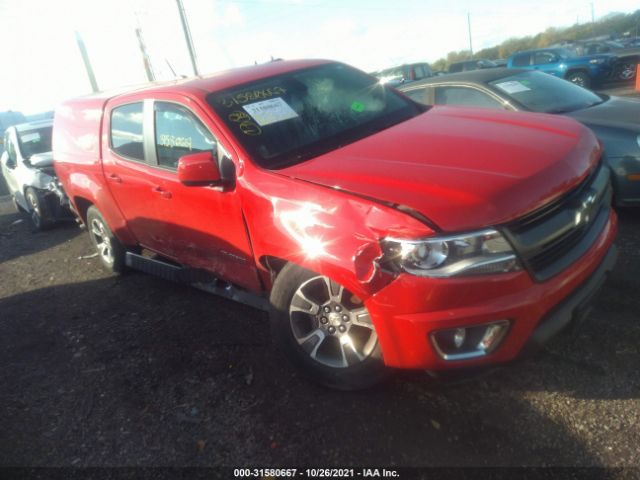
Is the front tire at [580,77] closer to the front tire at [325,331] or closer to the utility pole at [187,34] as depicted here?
the utility pole at [187,34]

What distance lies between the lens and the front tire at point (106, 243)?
463 centimetres

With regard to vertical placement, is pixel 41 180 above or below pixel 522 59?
above

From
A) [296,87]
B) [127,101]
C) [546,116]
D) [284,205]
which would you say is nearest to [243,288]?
[284,205]

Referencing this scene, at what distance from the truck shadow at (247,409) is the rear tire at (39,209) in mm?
4141

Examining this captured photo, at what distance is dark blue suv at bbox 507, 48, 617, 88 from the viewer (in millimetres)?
14172

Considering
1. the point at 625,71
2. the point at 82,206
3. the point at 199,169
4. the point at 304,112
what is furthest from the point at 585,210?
the point at 625,71

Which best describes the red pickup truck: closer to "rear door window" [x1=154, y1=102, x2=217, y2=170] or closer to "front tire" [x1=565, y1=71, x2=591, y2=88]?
"rear door window" [x1=154, y1=102, x2=217, y2=170]

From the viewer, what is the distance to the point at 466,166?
2305 mm

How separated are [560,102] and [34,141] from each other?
795 centimetres

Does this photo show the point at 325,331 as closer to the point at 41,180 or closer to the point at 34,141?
the point at 41,180

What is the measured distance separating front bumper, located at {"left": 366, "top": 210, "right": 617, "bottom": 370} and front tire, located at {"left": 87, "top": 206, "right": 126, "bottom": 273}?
3.31 metres

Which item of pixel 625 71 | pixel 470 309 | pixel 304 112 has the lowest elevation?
pixel 625 71

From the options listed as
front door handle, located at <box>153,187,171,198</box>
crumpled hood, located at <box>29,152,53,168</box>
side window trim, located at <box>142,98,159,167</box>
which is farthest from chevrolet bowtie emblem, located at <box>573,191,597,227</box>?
crumpled hood, located at <box>29,152,53,168</box>

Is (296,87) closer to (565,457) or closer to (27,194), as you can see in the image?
(565,457)
